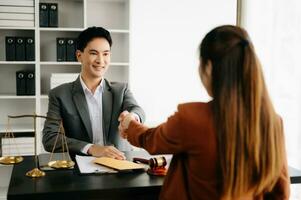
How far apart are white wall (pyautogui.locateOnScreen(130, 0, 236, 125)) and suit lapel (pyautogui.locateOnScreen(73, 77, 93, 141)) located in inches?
60.2

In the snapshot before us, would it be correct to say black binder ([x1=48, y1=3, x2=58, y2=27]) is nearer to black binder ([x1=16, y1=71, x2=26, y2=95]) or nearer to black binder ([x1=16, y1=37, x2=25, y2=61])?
black binder ([x1=16, y1=37, x2=25, y2=61])

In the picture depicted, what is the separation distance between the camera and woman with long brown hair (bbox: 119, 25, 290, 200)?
1.23 meters

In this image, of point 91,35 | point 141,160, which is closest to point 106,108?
point 91,35

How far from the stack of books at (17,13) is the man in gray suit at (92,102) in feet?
4.02

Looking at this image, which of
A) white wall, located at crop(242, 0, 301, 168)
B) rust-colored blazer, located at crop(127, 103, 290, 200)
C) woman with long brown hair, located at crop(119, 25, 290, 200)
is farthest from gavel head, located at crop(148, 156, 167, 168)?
white wall, located at crop(242, 0, 301, 168)

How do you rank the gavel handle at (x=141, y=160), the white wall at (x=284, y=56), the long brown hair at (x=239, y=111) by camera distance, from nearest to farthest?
the long brown hair at (x=239, y=111)
the gavel handle at (x=141, y=160)
the white wall at (x=284, y=56)

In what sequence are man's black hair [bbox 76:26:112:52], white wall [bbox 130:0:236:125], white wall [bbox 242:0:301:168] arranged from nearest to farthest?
man's black hair [bbox 76:26:112:52]
white wall [bbox 242:0:301:168]
white wall [bbox 130:0:236:125]

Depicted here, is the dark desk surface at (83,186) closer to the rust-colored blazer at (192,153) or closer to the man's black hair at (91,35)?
the rust-colored blazer at (192,153)

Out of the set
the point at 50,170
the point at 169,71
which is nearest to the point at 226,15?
the point at 169,71

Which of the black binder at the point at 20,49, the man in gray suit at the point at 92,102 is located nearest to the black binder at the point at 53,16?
the black binder at the point at 20,49

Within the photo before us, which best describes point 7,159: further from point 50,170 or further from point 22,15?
point 22,15

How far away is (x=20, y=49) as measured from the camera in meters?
3.50

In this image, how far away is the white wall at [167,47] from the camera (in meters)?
3.96

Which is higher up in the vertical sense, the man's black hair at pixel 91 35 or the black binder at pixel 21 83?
the man's black hair at pixel 91 35
